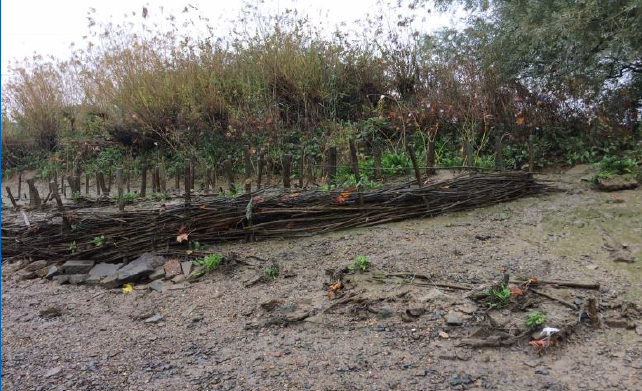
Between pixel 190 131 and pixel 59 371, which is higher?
pixel 190 131

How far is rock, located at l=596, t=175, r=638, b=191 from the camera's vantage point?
17.4ft

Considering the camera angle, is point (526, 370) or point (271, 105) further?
point (271, 105)

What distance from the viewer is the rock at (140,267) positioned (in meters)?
4.38

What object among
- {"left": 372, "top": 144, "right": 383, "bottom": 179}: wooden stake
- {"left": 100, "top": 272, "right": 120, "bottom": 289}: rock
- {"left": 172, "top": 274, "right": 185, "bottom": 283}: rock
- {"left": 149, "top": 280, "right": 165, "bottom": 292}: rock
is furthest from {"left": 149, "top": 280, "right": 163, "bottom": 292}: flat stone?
{"left": 372, "top": 144, "right": 383, "bottom": 179}: wooden stake

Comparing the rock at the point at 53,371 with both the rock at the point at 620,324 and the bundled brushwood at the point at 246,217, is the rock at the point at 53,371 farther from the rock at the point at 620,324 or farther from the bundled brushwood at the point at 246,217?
the rock at the point at 620,324

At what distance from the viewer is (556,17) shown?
5.59m

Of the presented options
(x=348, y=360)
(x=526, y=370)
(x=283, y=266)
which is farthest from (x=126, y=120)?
(x=526, y=370)

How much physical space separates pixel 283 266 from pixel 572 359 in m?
2.27

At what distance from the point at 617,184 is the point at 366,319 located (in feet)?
12.0

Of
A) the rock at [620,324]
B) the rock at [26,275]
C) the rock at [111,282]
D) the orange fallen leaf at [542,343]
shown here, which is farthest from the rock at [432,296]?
the rock at [26,275]

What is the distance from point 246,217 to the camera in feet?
15.3

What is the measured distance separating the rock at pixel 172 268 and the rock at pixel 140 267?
12cm

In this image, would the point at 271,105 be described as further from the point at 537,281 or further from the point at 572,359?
the point at 572,359

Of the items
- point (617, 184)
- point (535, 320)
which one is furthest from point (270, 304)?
point (617, 184)
